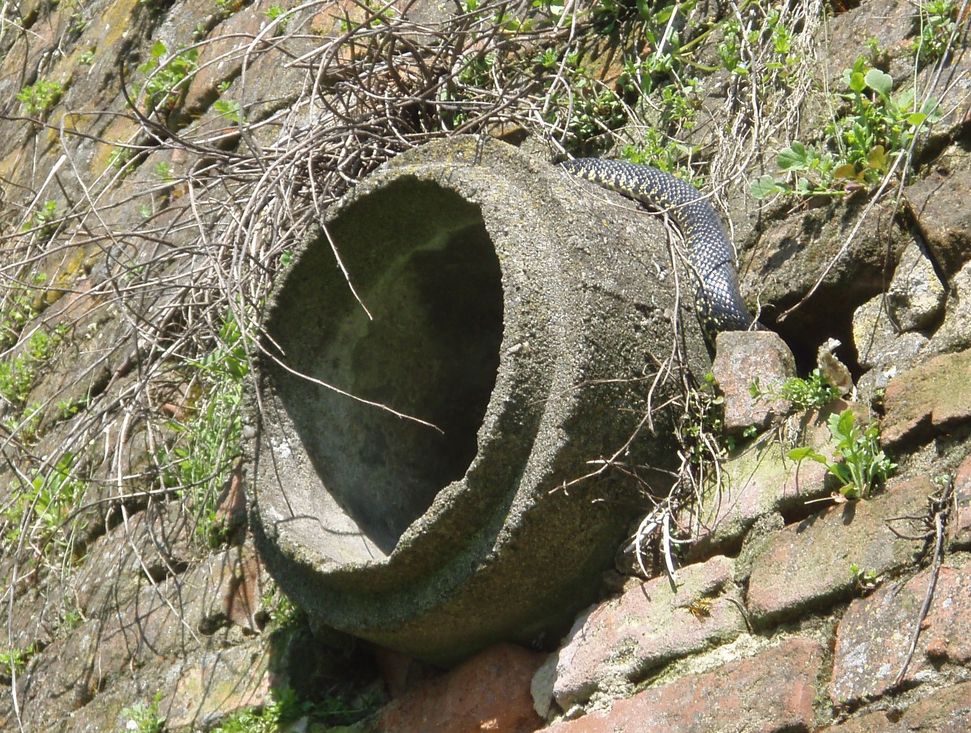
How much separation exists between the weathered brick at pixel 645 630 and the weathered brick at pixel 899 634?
0.29 m

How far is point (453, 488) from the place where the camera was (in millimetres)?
2572

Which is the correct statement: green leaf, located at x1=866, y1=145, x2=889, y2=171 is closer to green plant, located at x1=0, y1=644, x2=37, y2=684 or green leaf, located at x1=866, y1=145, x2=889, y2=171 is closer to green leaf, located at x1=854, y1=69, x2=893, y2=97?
green leaf, located at x1=854, y1=69, x2=893, y2=97

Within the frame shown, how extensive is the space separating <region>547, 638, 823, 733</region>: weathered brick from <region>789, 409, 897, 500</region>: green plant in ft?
0.95

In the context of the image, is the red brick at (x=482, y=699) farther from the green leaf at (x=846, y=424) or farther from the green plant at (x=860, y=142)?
the green plant at (x=860, y=142)

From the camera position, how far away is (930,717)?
1.91 m

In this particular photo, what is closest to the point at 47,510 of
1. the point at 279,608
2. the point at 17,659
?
the point at 17,659

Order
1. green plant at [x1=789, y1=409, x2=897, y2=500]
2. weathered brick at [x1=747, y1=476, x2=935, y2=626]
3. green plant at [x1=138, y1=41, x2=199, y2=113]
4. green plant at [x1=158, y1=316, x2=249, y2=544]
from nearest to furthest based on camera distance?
weathered brick at [x1=747, y1=476, x2=935, y2=626], green plant at [x1=789, y1=409, x2=897, y2=500], green plant at [x1=158, y1=316, x2=249, y2=544], green plant at [x1=138, y1=41, x2=199, y2=113]

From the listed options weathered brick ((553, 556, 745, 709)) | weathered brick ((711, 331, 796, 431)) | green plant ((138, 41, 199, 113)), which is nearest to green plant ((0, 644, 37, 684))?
green plant ((138, 41, 199, 113))

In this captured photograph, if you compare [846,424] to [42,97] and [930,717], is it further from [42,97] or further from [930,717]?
[42,97]

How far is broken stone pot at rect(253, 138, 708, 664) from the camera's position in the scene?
102 inches

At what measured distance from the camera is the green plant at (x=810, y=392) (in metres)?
2.51

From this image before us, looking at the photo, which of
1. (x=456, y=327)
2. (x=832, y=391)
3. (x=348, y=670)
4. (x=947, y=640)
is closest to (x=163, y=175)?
(x=456, y=327)

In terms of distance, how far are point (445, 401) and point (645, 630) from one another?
1213 mm

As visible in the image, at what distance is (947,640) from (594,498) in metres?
0.85
